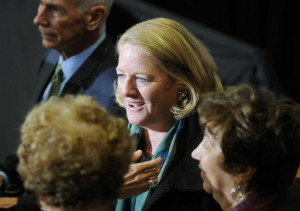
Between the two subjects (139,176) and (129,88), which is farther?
(129,88)

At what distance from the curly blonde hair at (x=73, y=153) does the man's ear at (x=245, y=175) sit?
17.4 inches

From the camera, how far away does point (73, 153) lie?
1.31m

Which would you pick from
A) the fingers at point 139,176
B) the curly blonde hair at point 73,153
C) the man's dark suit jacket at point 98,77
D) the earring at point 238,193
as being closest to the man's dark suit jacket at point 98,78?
the man's dark suit jacket at point 98,77

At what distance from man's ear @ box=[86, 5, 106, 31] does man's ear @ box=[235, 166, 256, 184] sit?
1.64 metres

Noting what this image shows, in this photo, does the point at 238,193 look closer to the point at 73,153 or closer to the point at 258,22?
the point at 73,153

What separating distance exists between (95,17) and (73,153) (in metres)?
1.91

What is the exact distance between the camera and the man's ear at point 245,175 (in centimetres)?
169

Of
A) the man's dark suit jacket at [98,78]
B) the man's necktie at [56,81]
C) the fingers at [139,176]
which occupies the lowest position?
the man's necktie at [56,81]

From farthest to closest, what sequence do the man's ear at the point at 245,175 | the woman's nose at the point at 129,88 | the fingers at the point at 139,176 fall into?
1. the woman's nose at the point at 129,88
2. the fingers at the point at 139,176
3. the man's ear at the point at 245,175

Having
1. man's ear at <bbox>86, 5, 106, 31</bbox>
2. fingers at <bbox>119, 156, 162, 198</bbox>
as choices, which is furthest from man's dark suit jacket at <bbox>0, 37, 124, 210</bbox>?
fingers at <bbox>119, 156, 162, 198</bbox>

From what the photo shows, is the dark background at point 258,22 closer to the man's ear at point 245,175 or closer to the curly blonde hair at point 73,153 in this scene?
the man's ear at point 245,175

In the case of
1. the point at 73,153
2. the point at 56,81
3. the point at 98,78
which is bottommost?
the point at 56,81

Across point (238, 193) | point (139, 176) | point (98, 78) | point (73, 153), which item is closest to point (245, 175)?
point (238, 193)

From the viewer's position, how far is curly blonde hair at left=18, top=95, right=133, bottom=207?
132cm
